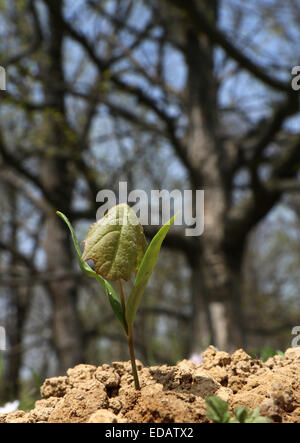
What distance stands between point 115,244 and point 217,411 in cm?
31

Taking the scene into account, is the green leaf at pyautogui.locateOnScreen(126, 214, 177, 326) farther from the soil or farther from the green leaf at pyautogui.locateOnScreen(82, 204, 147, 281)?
the soil

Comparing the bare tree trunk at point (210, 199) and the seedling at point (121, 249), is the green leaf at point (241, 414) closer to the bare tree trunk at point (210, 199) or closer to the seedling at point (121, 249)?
the seedling at point (121, 249)

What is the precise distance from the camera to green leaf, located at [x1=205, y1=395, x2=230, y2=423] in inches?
24.2

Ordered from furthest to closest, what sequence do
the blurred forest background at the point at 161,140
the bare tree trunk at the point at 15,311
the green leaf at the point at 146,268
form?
the bare tree trunk at the point at 15,311 → the blurred forest background at the point at 161,140 → the green leaf at the point at 146,268

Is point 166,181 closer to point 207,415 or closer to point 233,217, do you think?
point 233,217

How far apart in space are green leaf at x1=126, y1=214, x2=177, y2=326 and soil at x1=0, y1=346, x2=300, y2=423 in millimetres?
148

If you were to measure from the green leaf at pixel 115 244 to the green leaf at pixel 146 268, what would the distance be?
0.02 metres

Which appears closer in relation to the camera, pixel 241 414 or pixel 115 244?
pixel 241 414

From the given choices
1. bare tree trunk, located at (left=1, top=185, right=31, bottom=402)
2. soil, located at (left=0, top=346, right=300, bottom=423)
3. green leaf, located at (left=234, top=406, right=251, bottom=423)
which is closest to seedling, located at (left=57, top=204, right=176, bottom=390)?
soil, located at (left=0, top=346, right=300, bottom=423)

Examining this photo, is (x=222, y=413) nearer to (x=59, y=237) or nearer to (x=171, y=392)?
(x=171, y=392)

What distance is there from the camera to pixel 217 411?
2.02 feet

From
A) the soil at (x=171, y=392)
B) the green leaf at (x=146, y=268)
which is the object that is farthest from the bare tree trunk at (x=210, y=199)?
the green leaf at (x=146, y=268)

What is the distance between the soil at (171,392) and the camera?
66 cm

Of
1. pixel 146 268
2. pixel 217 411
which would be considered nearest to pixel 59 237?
pixel 146 268
